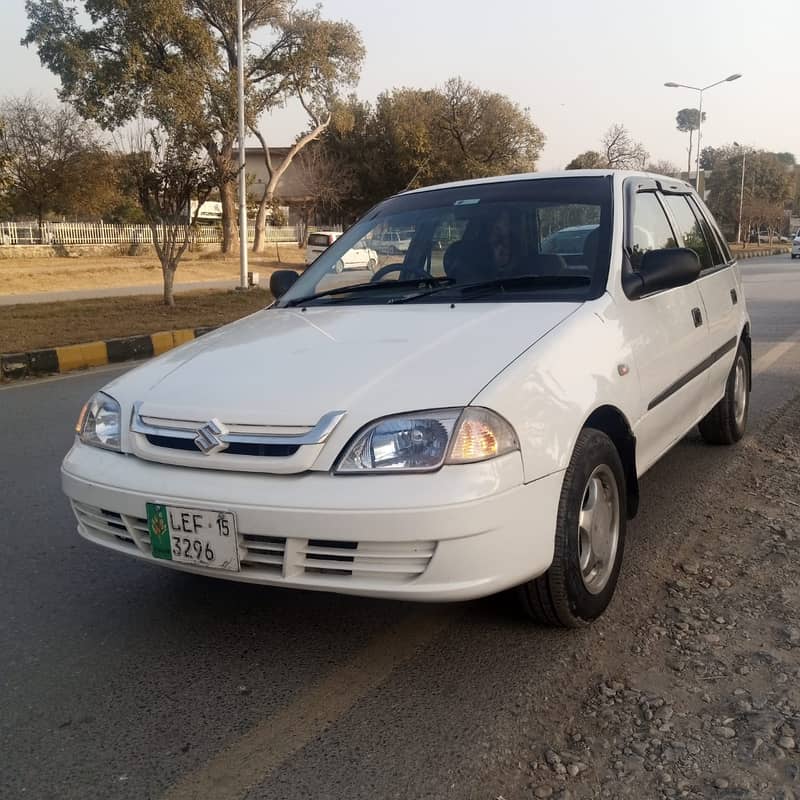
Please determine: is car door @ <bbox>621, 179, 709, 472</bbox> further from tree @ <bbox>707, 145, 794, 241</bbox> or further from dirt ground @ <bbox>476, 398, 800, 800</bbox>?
tree @ <bbox>707, 145, 794, 241</bbox>

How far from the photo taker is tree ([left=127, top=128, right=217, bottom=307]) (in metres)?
14.4

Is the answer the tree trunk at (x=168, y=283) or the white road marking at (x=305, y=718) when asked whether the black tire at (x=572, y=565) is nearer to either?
the white road marking at (x=305, y=718)

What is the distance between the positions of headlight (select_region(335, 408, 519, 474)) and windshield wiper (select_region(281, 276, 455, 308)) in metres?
1.26

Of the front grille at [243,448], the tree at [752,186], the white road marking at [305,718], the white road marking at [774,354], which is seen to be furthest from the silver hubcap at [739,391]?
the tree at [752,186]

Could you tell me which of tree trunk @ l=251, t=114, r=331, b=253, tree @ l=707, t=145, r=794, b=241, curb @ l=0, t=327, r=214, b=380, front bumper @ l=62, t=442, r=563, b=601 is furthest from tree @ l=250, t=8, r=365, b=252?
tree @ l=707, t=145, r=794, b=241

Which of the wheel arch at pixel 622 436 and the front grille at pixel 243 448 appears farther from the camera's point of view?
the wheel arch at pixel 622 436

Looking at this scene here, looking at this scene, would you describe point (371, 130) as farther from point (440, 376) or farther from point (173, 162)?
point (440, 376)

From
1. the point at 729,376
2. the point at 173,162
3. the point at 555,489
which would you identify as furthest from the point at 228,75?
the point at 555,489

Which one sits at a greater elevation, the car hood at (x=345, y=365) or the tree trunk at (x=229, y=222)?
the tree trunk at (x=229, y=222)

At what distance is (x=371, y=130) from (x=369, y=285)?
45.3 m

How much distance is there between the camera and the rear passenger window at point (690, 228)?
455 cm

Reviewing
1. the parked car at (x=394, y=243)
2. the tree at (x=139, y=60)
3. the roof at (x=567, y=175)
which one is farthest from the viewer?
the tree at (x=139, y=60)

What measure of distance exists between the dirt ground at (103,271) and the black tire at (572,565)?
804 inches

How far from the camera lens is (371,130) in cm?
4688
